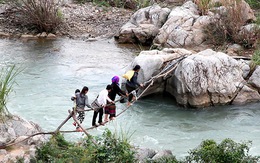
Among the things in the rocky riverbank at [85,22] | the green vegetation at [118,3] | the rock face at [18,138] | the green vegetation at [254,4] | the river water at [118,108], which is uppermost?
the green vegetation at [254,4]

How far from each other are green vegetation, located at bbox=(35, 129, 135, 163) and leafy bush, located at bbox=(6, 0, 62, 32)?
8.33 m

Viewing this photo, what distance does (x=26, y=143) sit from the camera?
6.59 m

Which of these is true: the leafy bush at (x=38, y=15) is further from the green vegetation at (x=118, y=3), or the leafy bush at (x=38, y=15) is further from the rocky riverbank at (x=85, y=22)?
the green vegetation at (x=118, y=3)

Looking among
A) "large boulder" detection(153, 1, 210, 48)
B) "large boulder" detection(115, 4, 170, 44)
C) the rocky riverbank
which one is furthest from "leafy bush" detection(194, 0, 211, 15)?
the rocky riverbank

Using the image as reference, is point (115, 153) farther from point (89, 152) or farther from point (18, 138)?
point (18, 138)

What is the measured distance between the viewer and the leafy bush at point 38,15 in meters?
14.2

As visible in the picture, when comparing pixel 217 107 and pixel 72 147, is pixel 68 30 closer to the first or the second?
pixel 217 107

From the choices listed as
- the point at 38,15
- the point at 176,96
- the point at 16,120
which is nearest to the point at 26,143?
the point at 16,120

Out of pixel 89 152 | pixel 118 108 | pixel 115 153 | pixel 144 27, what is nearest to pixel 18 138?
pixel 89 152

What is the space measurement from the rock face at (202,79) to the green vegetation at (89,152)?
3.36 metres

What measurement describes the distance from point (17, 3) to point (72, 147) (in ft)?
30.9

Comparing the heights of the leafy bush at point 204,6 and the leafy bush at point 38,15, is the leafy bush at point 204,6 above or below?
above

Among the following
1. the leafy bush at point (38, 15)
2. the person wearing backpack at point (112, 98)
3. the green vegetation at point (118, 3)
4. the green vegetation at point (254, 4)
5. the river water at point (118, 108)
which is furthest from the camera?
the green vegetation at point (118, 3)

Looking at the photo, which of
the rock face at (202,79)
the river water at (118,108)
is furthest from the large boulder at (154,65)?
the river water at (118,108)
